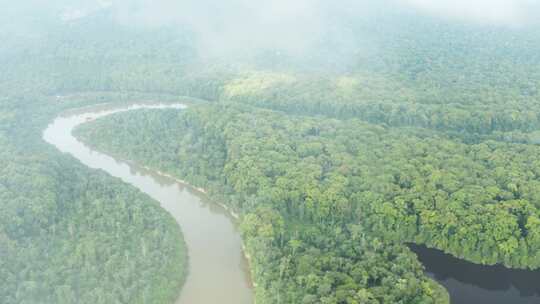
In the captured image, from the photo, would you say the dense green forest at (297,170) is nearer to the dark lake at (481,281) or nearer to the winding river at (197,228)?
the dark lake at (481,281)

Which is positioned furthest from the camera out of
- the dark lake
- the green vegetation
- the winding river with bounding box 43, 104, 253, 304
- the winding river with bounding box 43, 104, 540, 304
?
the winding river with bounding box 43, 104, 253, 304

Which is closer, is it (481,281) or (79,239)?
(481,281)

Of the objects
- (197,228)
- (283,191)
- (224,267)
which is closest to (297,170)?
(283,191)

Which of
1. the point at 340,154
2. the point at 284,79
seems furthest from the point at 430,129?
the point at 284,79

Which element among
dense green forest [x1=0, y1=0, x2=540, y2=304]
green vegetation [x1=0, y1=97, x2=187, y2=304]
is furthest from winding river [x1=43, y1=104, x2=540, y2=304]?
green vegetation [x1=0, y1=97, x2=187, y2=304]

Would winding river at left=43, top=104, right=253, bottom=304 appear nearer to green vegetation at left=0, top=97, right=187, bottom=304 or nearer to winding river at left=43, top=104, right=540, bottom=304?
winding river at left=43, top=104, right=540, bottom=304

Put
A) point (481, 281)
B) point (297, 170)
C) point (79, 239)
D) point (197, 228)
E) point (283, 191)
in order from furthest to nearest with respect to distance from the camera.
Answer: point (197, 228)
point (297, 170)
point (283, 191)
point (79, 239)
point (481, 281)

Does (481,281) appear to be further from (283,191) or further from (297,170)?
(297,170)

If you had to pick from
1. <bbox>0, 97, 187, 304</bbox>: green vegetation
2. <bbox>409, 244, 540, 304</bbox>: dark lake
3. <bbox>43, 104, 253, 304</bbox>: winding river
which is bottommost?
<bbox>43, 104, 253, 304</bbox>: winding river
